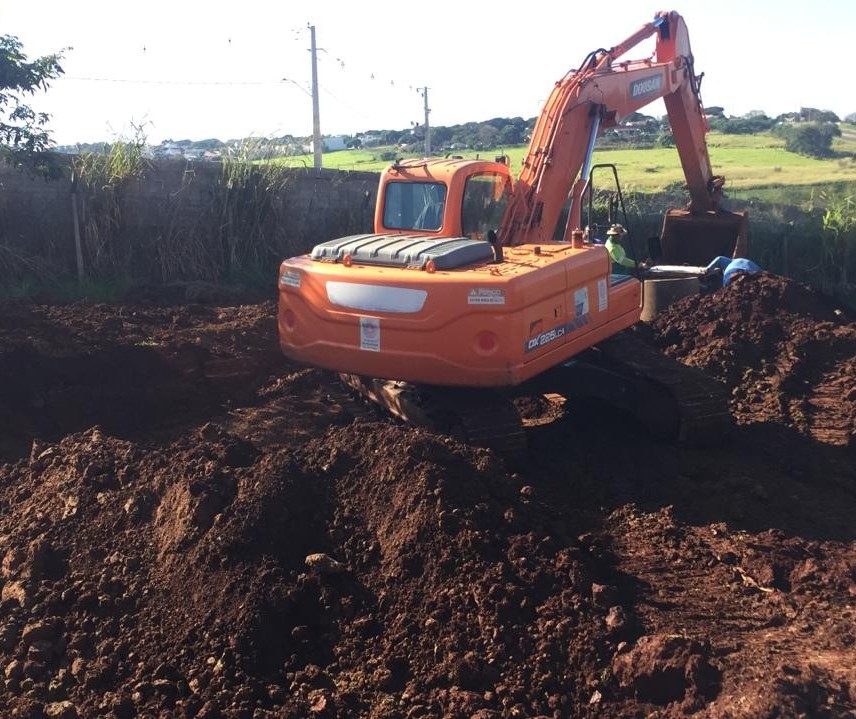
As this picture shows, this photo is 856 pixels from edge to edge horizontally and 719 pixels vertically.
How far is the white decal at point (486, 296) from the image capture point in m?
6.32

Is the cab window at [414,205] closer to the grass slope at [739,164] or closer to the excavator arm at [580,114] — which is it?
the excavator arm at [580,114]

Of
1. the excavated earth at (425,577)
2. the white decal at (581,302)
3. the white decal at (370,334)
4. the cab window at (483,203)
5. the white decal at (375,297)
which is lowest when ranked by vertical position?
the excavated earth at (425,577)

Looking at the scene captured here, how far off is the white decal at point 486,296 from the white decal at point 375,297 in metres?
0.32

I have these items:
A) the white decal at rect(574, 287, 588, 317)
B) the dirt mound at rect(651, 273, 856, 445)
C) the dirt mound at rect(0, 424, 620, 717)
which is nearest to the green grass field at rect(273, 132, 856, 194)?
the dirt mound at rect(651, 273, 856, 445)

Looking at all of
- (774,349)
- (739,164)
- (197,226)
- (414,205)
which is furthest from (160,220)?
(739,164)

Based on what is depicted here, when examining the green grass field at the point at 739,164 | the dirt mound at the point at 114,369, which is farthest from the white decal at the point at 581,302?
the green grass field at the point at 739,164

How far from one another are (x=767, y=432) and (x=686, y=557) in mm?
2573

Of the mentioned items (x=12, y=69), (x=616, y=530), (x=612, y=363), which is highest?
(x=12, y=69)

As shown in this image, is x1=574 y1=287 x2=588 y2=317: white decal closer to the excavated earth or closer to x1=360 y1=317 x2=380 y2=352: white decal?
the excavated earth

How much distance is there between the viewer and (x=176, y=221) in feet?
46.2

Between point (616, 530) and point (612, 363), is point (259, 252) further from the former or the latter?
point (616, 530)

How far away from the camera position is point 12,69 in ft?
34.9

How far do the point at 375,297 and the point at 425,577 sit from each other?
2568mm

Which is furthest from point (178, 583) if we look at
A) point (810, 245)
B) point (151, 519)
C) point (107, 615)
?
point (810, 245)
